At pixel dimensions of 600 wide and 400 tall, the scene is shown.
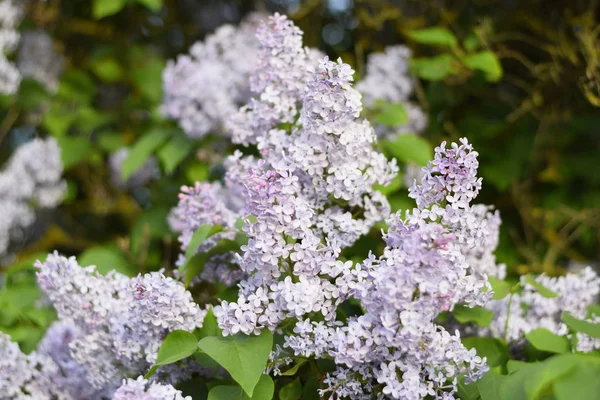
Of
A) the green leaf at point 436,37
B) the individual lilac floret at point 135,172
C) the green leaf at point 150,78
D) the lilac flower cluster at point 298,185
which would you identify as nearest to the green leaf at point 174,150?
the individual lilac floret at point 135,172

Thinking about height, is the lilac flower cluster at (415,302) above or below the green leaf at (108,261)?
below

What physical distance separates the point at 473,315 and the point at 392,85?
1127 mm

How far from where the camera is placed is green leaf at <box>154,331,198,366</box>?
1.09m

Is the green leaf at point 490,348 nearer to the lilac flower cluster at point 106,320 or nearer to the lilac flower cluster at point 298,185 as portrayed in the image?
the lilac flower cluster at point 298,185

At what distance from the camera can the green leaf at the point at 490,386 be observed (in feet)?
3.37

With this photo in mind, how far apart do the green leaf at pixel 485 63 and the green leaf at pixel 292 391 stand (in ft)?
4.00

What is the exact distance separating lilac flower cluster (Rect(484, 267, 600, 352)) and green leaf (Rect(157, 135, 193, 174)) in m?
0.97

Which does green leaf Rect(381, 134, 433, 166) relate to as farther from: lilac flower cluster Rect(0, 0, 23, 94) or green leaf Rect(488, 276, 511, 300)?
lilac flower cluster Rect(0, 0, 23, 94)

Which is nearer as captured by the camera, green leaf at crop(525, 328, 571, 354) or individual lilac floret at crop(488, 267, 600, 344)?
green leaf at crop(525, 328, 571, 354)

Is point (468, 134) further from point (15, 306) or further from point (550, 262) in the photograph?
point (15, 306)

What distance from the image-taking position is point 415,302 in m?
0.96

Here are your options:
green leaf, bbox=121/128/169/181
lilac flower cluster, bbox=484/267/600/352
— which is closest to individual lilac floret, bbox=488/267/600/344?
lilac flower cluster, bbox=484/267/600/352

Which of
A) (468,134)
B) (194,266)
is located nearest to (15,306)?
(194,266)

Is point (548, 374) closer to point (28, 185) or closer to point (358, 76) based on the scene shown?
point (358, 76)
